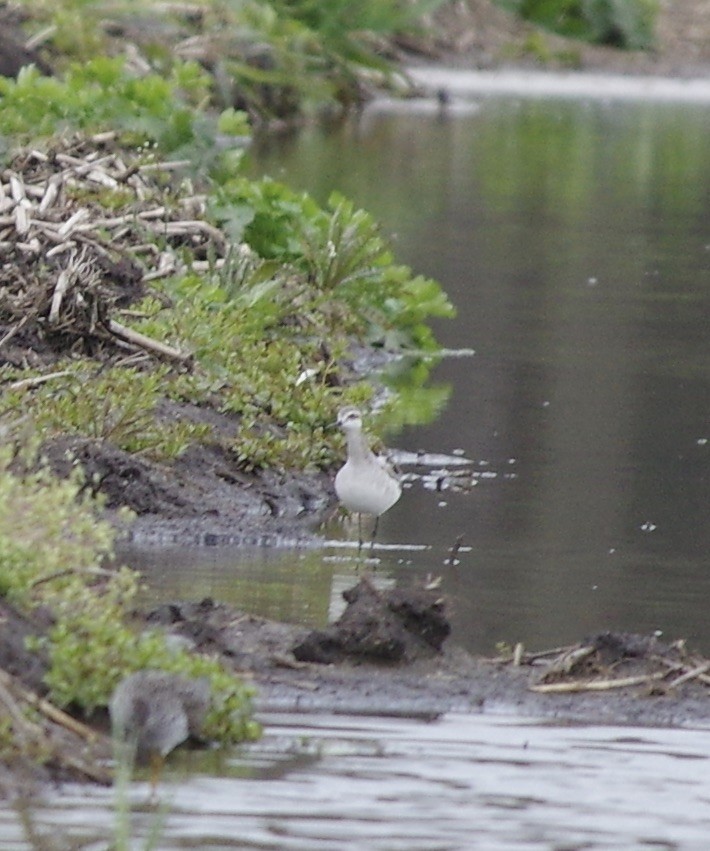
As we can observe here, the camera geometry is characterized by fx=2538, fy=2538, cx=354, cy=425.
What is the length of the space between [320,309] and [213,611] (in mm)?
6608

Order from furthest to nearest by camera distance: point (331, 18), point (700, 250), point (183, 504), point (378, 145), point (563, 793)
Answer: point (331, 18) → point (378, 145) → point (700, 250) → point (183, 504) → point (563, 793)

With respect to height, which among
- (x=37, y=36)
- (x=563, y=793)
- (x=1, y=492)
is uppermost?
(x=37, y=36)

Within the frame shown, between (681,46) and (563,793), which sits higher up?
(681,46)

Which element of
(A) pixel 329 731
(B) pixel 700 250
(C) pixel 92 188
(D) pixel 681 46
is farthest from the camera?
(D) pixel 681 46

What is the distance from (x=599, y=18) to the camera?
4200cm

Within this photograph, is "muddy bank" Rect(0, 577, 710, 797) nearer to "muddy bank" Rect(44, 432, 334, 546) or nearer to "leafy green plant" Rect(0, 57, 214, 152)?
"muddy bank" Rect(44, 432, 334, 546)

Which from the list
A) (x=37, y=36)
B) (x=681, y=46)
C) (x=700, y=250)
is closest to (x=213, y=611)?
(x=700, y=250)

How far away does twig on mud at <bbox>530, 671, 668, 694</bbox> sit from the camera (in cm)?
752

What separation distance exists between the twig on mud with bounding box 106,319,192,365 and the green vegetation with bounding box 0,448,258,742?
4.08 m

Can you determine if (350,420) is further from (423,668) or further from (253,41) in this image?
(253,41)

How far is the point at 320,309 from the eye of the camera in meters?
14.5

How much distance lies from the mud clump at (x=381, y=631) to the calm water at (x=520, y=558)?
36 cm

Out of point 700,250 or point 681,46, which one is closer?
point 700,250

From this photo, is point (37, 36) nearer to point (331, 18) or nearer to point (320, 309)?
point (331, 18)
